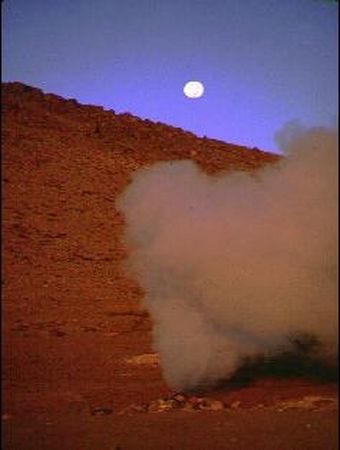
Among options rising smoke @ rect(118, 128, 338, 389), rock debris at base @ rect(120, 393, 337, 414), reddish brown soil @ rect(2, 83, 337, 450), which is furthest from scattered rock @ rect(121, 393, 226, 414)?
rising smoke @ rect(118, 128, 338, 389)

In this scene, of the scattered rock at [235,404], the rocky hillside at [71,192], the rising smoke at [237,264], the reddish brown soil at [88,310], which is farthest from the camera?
the rocky hillside at [71,192]

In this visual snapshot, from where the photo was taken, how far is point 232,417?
4.80 meters

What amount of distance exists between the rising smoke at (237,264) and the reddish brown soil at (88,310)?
0.55 metres

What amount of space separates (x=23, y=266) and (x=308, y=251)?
8.88 metres

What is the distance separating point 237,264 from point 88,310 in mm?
5359

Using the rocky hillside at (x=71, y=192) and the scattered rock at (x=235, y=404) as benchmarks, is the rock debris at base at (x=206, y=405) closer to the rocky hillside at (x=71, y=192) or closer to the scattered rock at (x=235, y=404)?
the scattered rock at (x=235, y=404)

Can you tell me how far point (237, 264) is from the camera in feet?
18.7

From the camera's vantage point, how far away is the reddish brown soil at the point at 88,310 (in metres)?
4.45

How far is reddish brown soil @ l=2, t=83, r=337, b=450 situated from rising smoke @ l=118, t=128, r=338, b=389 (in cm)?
55

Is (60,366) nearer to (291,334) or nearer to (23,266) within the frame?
(291,334)

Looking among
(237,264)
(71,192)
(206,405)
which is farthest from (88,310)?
(71,192)

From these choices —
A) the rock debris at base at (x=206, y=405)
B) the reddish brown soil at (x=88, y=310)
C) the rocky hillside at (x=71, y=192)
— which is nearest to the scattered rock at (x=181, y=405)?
the rock debris at base at (x=206, y=405)

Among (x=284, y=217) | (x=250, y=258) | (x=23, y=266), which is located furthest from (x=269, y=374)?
(x=23, y=266)

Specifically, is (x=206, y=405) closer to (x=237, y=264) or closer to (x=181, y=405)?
(x=181, y=405)
